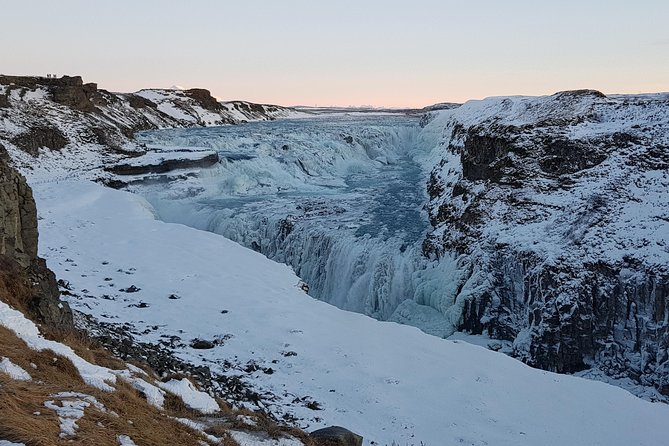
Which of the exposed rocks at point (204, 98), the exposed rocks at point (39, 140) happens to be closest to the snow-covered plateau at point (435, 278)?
the exposed rocks at point (39, 140)

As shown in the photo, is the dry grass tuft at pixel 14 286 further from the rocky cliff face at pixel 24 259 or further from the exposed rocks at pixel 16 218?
the exposed rocks at pixel 16 218

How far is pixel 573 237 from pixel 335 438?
12233 mm

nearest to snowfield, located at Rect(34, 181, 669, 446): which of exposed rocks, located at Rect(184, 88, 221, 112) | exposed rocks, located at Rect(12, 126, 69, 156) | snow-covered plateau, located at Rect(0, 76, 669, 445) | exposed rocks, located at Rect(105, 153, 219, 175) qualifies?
snow-covered plateau, located at Rect(0, 76, 669, 445)

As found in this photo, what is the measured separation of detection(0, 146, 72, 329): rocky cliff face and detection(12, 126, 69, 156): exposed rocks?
98.6 ft

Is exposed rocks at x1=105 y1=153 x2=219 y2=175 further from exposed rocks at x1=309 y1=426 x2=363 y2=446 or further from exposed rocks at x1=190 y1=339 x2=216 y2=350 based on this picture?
exposed rocks at x1=309 y1=426 x2=363 y2=446

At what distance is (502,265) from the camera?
1691 centimetres

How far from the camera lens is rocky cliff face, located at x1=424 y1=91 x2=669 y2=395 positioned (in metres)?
14.0

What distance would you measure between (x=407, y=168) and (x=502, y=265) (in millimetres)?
28839

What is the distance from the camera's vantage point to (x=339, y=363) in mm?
10375

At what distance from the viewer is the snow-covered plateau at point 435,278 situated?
31.0 feet

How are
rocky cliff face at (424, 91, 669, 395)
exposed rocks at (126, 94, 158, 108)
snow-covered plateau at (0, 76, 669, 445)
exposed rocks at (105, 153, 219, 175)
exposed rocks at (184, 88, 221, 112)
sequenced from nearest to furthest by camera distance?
snow-covered plateau at (0, 76, 669, 445) < rocky cliff face at (424, 91, 669, 395) < exposed rocks at (105, 153, 219, 175) < exposed rocks at (126, 94, 158, 108) < exposed rocks at (184, 88, 221, 112)

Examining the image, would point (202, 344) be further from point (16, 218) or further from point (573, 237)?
point (573, 237)

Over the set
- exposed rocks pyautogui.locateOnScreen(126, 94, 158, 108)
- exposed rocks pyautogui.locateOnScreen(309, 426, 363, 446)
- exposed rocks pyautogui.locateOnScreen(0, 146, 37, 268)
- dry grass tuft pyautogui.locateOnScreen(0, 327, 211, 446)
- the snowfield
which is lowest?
the snowfield

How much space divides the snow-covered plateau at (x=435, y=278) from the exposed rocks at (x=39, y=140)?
330 cm
